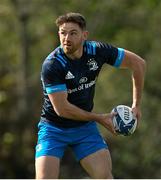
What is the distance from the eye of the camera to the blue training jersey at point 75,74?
8.34 meters

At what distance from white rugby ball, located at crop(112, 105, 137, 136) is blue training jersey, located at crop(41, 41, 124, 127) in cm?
38

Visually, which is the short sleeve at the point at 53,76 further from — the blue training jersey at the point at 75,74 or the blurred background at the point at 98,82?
the blurred background at the point at 98,82

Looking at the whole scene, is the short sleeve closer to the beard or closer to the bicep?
the bicep

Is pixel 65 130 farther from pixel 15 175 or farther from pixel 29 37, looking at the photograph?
pixel 29 37

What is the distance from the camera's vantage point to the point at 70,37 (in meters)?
8.28

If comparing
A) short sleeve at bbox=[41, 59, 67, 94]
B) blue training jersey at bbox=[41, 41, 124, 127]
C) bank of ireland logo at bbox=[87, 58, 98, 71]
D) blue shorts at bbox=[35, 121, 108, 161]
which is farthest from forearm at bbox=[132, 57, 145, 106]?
short sleeve at bbox=[41, 59, 67, 94]

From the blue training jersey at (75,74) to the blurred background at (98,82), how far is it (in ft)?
32.7

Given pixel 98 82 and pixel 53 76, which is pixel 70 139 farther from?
pixel 98 82

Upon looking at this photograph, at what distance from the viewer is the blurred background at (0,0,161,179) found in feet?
62.8

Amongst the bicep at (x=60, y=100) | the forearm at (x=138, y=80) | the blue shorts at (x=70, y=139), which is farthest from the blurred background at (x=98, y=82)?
the bicep at (x=60, y=100)

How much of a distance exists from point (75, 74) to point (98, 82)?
41.4 feet

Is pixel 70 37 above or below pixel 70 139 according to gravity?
above

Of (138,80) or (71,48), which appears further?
(138,80)

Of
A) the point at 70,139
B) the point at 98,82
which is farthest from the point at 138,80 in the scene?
the point at 98,82
